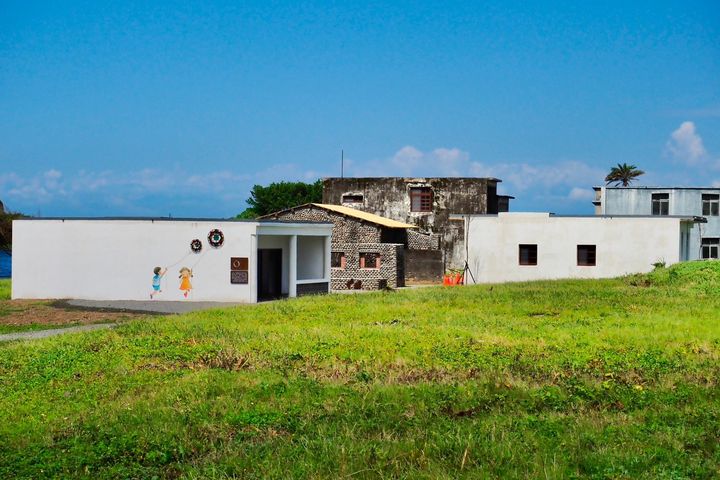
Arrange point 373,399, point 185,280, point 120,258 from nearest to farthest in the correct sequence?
point 373,399 < point 185,280 < point 120,258

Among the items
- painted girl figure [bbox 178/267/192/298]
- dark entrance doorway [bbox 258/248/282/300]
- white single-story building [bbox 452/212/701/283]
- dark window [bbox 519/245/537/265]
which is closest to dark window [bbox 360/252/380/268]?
white single-story building [bbox 452/212/701/283]

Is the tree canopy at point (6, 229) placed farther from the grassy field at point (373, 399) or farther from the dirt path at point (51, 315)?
the grassy field at point (373, 399)

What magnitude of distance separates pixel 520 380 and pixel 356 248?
122ft

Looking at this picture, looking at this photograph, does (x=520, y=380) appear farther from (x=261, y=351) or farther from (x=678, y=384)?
(x=261, y=351)

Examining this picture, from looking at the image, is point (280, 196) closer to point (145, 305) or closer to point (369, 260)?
point (369, 260)

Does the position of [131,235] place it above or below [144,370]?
above

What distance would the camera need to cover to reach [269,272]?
3959 centimetres

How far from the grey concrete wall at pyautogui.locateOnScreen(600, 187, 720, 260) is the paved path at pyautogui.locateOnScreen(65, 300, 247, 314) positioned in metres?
30.0

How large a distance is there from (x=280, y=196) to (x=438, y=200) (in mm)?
25939

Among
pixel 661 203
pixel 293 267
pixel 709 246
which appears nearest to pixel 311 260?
pixel 293 267

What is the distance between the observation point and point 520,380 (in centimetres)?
1285

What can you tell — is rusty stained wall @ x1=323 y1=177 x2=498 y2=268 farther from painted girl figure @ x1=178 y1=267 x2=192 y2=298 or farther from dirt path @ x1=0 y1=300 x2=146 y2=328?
dirt path @ x1=0 y1=300 x2=146 y2=328

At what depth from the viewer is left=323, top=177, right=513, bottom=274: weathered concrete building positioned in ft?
186

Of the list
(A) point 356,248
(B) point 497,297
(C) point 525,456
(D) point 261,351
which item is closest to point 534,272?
(A) point 356,248
